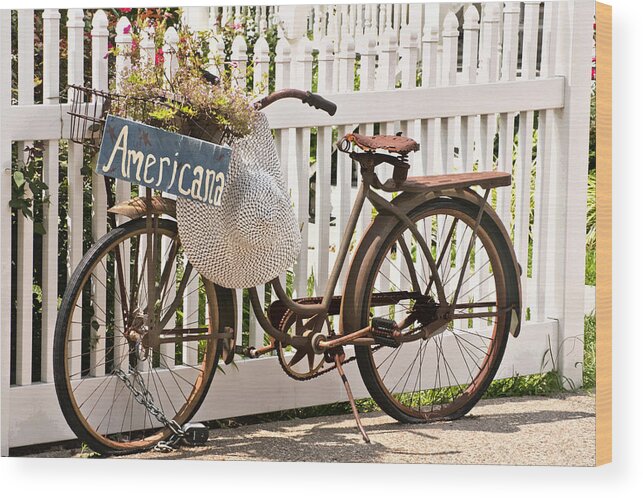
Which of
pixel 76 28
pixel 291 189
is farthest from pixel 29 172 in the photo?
pixel 291 189

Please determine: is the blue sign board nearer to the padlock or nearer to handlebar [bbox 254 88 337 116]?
handlebar [bbox 254 88 337 116]

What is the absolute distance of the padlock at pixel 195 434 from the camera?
4.55m

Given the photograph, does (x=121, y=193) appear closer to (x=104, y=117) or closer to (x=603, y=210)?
(x=104, y=117)

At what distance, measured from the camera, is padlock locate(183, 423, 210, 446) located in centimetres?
455

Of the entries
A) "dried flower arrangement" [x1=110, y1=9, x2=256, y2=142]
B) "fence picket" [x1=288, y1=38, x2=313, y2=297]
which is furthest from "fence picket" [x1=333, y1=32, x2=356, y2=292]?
"dried flower arrangement" [x1=110, y1=9, x2=256, y2=142]

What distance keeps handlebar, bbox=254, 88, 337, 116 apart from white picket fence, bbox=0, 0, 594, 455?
0.37 ft

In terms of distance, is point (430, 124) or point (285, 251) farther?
point (430, 124)

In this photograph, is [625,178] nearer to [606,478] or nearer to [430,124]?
[430,124]

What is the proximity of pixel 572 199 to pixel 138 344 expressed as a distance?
5.51 ft

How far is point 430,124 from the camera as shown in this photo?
4.77m

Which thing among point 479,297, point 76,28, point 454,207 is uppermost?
point 76,28

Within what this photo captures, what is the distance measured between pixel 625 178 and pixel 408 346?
101 centimetres

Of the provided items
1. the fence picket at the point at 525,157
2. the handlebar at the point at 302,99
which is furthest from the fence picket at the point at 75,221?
the fence picket at the point at 525,157

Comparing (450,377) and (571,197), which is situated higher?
(571,197)
